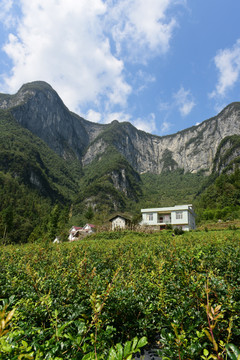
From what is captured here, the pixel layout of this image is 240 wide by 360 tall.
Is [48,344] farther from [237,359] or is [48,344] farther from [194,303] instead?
[194,303]

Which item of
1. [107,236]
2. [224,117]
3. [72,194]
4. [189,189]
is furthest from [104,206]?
[224,117]

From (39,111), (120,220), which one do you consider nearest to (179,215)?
(120,220)

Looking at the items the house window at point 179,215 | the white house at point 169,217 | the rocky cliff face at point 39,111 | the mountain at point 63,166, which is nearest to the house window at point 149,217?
the white house at point 169,217

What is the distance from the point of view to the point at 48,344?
1.71m

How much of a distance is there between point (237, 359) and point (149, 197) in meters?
171

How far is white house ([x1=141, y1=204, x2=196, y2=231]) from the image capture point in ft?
140

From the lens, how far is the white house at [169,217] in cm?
4253

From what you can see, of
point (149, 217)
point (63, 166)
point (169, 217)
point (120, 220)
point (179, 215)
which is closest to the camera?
point (179, 215)

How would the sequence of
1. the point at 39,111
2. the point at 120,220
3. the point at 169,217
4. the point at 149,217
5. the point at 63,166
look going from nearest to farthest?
the point at 169,217 < the point at 149,217 < the point at 120,220 < the point at 39,111 < the point at 63,166

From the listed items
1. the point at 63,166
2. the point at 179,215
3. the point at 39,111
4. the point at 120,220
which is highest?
the point at 39,111

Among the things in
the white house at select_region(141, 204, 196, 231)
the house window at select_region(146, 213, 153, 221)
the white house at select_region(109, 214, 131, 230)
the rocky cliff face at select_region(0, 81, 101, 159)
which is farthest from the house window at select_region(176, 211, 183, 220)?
the rocky cliff face at select_region(0, 81, 101, 159)

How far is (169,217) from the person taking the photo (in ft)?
147

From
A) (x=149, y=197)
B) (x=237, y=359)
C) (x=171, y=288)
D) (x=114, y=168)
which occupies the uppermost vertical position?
(x=114, y=168)

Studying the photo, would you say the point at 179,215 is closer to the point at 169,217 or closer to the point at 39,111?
the point at 169,217
